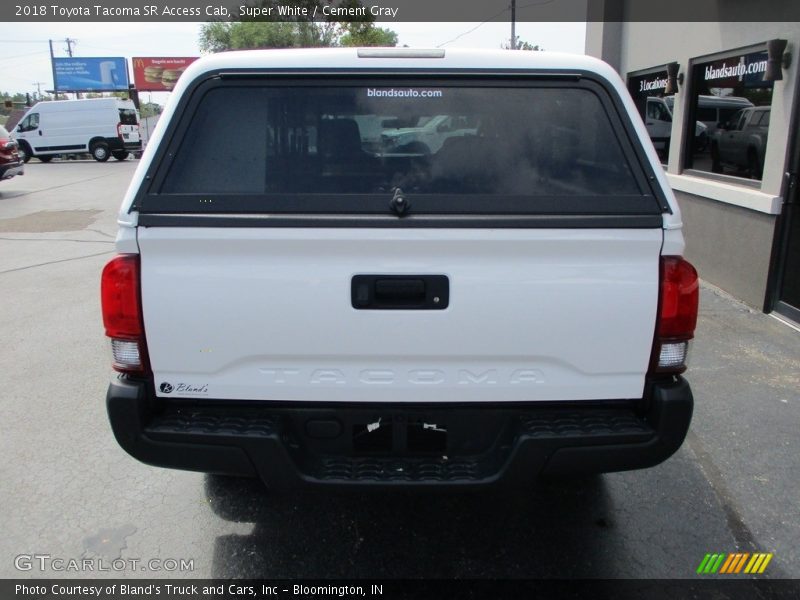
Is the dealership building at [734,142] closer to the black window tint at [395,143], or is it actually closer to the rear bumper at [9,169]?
the black window tint at [395,143]

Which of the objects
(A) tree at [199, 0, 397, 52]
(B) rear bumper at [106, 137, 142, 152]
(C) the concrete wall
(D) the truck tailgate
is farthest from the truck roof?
(A) tree at [199, 0, 397, 52]

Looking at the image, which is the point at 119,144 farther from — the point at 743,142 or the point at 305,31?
the point at 743,142

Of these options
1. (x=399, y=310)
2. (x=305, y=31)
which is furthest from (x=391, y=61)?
(x=305, y=31)

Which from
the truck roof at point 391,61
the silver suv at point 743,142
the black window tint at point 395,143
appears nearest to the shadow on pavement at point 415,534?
the black window tint at point 395,143

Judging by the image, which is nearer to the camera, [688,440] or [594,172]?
[594,172]

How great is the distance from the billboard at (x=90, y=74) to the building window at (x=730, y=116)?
5338cm

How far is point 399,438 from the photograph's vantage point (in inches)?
102

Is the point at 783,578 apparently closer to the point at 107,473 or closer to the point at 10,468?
the point at 107,473

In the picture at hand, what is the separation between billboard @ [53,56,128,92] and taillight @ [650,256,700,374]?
5784cm

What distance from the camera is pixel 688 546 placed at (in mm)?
3137

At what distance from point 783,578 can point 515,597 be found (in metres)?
1.17

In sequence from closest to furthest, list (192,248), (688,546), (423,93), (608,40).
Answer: (192,248), (423,93), (688,546), (608,40)

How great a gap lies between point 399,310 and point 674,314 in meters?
0.98

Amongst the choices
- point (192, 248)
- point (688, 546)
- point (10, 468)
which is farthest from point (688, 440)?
point (10, 468)
